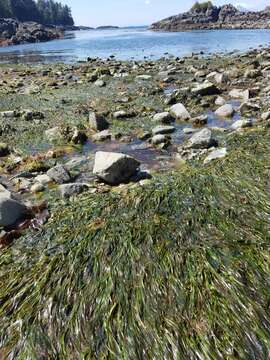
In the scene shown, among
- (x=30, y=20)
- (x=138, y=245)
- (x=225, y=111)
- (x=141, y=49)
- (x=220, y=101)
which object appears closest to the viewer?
(x=138, y=245)

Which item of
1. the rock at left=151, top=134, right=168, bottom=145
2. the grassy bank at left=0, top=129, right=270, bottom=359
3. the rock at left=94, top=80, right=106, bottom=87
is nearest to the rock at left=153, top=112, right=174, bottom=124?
the rock at left=151, top=134, right=168, bottom=145

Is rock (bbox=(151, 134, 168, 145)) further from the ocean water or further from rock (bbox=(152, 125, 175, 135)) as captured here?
the ocean water

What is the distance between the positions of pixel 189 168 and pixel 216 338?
514cm

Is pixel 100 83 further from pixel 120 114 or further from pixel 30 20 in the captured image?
pixel 30 20

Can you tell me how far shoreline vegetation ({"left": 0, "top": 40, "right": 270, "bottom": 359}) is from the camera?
410 cm

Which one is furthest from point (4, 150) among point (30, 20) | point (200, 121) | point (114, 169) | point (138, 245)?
point (30, 20)

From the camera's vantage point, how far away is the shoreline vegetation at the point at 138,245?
410 cm

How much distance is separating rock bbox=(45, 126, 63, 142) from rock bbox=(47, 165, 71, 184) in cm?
332

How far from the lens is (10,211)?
6.77m

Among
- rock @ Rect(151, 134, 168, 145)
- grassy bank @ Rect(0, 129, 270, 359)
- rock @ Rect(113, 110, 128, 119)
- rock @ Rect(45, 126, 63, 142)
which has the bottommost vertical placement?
rock @ Rect(113, 110, 128, 119)

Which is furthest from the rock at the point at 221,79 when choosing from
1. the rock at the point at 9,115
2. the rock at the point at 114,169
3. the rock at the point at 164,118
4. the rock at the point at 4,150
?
the rock at the point at 114,169

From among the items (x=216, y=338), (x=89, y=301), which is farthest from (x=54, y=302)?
(x=216, y=338)

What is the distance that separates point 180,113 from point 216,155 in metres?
4.78

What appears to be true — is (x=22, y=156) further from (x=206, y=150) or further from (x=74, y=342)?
(x=74, y=342)
